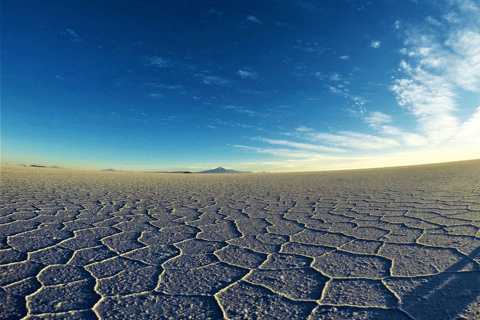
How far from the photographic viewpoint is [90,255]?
6.12 ft

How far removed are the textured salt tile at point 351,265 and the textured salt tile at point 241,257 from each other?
359mm

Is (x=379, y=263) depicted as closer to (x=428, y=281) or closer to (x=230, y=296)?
(x=428, y=281)

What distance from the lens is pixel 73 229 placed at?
253 centimetres

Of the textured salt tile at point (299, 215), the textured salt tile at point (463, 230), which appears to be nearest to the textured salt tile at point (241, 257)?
the textured salt tile at point (299, 215)

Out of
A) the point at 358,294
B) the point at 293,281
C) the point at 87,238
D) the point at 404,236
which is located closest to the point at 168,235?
the point at 87,238

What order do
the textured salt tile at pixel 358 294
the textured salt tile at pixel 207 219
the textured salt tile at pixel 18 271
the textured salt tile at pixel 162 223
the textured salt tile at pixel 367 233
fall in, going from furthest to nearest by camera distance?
the textured salt tile at pixel 207 219, the textured salt tile at pixel 162 223, the textured salt tile at pixel 367 233, the textured salt tile at pixel 18 271, the textured salt tile at pixel 358 294

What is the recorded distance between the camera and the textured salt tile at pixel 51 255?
5.73ft

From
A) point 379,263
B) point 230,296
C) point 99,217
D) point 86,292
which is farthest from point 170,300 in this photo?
point 99,217

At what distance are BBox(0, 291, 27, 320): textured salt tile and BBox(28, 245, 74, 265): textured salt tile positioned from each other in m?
0.41

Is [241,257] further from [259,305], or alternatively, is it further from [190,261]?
[259,305]

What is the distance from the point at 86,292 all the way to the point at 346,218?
2.53m

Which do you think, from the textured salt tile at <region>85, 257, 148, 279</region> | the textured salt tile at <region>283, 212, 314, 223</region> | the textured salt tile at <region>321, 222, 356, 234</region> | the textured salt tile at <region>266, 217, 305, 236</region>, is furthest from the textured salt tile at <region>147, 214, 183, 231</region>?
the textured salt tile at <region>321, 222, 356, 234</region>

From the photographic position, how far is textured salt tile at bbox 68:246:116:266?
5.74 feet

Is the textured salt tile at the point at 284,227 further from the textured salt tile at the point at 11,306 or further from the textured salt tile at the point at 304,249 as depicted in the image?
the textured salt tile at the point at 11,306
